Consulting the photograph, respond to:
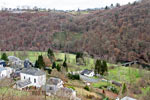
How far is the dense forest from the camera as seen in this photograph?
36656 mm

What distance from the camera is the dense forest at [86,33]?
36.7 meters

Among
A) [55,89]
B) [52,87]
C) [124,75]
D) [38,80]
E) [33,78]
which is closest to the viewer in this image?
[55,89]

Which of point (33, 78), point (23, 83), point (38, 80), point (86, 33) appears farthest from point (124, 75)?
point (86, 33)

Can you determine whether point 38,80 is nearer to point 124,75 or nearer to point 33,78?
point 33,78

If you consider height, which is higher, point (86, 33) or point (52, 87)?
point (86, 33)

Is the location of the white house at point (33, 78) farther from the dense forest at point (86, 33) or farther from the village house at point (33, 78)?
the dense forest at point (86, 33)

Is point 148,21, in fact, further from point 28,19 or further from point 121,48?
point 28,19

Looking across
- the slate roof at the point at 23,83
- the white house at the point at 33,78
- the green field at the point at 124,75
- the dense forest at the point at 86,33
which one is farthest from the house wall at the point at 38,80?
the dense forest at the point at 86,33

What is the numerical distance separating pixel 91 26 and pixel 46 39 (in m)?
13.2

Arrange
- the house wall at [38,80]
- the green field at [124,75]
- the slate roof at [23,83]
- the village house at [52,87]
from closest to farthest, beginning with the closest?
the village house at [52,87] → the slate roof at [23,83] → the house wall at [38,80] → the green field at [124,75]

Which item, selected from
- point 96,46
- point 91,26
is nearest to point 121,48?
point 96,46

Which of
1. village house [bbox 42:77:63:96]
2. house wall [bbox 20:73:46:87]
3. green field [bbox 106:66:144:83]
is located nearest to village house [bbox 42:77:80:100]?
village house [bbox 42:77:63:96]

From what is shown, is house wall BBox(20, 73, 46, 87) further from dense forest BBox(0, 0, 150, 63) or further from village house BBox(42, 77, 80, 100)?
dense forest BBox(0, 0, 150, 63)

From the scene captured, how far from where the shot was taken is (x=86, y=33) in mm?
48031
